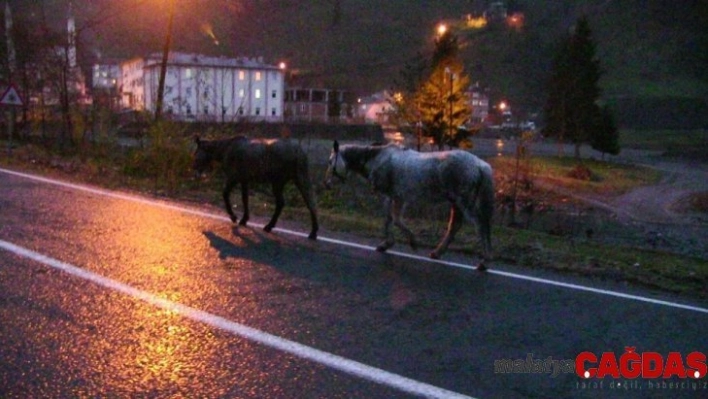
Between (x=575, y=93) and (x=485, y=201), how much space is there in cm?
6055

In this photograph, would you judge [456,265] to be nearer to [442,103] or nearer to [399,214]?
[399,214]

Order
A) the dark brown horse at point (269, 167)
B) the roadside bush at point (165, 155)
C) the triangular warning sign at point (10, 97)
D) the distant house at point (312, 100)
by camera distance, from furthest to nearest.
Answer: the distant house at point (312, 100) < the triangular warning sign at point (10, 97) < the roadside bush at point (165, 155) < the dark brown horse at point (269, 167)

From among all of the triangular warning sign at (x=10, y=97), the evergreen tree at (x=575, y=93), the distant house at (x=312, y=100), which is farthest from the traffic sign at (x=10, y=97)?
the distant house at (x=312, y=100)

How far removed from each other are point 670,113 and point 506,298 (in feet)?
494

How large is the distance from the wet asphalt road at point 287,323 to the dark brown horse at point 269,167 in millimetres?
1760

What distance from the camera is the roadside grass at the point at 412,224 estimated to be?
8.91 meters

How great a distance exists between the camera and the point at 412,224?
12602mm

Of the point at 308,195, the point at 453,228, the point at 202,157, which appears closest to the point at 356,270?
the point at 453,228

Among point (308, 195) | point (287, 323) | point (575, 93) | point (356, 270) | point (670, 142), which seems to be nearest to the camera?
point (287, 323)

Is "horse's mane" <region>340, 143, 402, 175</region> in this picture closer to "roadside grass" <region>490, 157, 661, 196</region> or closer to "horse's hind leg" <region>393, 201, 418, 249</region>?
"horse's hind leg" <region>393, 201, 418, 249</region>

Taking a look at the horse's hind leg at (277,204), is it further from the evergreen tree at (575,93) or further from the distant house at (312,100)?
the distant house at (312,100)

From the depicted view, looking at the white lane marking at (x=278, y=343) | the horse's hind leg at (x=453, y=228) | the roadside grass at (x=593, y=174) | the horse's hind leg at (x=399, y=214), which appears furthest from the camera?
the roadside grass at (x=593, y=174)

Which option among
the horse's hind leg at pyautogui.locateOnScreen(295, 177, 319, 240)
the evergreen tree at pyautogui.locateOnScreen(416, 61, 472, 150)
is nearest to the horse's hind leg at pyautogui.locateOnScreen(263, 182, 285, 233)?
the horse's hind leg at pyautogui.locateOnScreen(295, 177, 319, 240)

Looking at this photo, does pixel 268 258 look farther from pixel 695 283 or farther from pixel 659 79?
pixel 659 79
